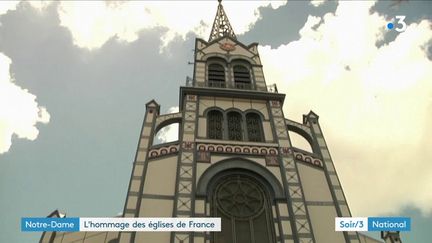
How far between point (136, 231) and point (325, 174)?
10.6 m

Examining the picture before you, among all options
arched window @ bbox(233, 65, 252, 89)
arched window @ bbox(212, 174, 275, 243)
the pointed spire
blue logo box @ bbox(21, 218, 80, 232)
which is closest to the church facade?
arched window @ bbox(212, 174, 275, 243)

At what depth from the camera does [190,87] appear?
24.9 metres

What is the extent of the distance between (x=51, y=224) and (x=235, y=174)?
9115mm

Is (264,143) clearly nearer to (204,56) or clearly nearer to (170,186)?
(170,186)

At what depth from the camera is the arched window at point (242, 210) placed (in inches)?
701

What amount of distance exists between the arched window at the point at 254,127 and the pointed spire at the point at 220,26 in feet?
53.9

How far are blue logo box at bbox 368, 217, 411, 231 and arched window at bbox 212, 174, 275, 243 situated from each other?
440 cm

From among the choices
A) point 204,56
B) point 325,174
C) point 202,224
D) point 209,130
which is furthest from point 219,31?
point 202,224

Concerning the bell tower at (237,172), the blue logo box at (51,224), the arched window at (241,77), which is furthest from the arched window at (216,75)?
the blue logo box at (51,224)

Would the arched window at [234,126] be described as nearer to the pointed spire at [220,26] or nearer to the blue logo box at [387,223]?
the blue logo box at [387,223]

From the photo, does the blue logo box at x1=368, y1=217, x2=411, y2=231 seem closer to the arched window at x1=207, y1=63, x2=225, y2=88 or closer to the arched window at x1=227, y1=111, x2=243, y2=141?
the arched window at x1=227, y1=111, x2=243, y2=141

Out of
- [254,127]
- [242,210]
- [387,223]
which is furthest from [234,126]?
[387,223]

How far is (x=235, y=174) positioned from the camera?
20.3m

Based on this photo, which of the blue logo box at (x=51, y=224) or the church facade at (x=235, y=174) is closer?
the blue logo box at (x=51, y=224)
